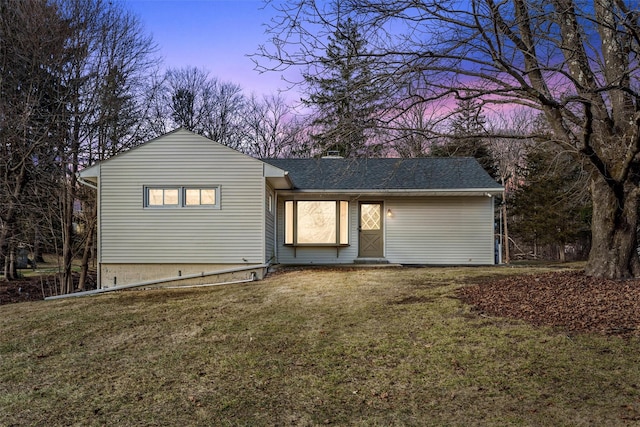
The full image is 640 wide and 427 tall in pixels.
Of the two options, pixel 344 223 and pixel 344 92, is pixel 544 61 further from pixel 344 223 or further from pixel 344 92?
pixel 344 223

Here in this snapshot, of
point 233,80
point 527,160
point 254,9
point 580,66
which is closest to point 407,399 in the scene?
point 254,9

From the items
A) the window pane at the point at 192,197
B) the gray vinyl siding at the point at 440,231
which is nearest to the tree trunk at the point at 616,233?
the gray vinyl siding at the point at 440,231

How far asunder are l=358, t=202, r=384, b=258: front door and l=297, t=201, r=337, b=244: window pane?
93cm

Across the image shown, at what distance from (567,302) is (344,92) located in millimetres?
4070

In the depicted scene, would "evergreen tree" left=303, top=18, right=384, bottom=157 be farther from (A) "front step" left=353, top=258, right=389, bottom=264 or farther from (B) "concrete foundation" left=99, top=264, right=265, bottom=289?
(A) "front step" left=353, top=258, right=389, bottom=264

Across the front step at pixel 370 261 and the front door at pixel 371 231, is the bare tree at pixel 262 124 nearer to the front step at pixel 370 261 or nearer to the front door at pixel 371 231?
the front door at pixel 371 231

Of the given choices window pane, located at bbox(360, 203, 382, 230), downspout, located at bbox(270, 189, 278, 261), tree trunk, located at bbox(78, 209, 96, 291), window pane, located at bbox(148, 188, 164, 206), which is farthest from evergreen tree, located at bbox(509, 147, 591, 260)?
tree trunk, located at bbox(78, 209, 96, 291)

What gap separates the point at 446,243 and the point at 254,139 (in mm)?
15613

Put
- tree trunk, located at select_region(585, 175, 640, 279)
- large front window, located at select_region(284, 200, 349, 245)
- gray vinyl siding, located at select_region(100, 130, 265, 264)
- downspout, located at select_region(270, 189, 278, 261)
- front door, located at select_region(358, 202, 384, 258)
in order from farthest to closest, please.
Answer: front door, located at select_region(358, 202, 384, 258)
large front window, located at select_region(284, 200, 349, 245)
downspout, located at select_region(270, 189, 278, 261)
gray vinyl siding, located at select_region(100, 130, 265, 264)
tree trunk, located at select_region(585, 175, 640, 279)

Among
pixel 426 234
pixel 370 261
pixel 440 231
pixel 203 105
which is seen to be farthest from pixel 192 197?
pixel 203 105

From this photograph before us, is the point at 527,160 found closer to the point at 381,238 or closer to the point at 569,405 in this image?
the point at 381,238

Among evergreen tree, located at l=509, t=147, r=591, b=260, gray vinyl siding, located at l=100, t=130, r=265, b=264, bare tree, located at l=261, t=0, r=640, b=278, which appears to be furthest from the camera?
evergreen tree, located at l=509, t=147, r=591, b=260

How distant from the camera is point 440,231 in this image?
13250 millimetres

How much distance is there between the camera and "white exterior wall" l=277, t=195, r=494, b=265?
13.2 meters
